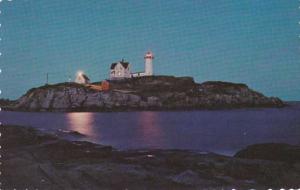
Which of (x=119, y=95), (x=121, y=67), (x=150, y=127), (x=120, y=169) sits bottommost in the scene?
(x=120, y=169)

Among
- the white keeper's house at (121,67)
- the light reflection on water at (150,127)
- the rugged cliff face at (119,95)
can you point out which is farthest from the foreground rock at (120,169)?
the light reflection on water at (150,127)

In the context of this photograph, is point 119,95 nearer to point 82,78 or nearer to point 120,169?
point 82,78

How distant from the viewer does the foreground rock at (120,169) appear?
4996mm

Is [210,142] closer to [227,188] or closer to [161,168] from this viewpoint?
[161,168]

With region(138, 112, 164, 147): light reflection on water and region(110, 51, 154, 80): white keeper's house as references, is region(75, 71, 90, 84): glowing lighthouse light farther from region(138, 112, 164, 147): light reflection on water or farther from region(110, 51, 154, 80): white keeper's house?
region(138, 112, 164, 147): light reflection on water

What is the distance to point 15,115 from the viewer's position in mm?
7227

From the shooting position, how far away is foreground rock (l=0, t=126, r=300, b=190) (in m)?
5.00

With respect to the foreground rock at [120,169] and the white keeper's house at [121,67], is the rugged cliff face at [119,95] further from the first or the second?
the foreground rock at [120,169]

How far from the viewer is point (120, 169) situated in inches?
219

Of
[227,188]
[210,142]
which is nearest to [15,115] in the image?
[227,188]

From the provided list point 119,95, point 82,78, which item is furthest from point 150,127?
point 82,78

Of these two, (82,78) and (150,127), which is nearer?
→ (82,78)

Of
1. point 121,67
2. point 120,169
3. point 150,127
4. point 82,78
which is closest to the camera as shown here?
point 120,169

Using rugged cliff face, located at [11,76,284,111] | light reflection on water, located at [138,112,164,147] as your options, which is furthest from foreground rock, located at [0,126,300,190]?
light reflection on water, located at [138,112,164,147]
